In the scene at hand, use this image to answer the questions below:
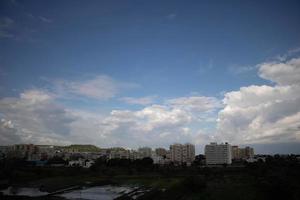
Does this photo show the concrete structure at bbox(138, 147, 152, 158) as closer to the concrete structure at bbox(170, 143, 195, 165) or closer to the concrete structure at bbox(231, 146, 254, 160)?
the concrete structure at bbox(170, 143, 195, 165)

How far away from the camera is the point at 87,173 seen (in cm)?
6638

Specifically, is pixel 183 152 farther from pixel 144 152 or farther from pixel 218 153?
pixel 144 152

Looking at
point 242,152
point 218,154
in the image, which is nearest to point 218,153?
point 218,154

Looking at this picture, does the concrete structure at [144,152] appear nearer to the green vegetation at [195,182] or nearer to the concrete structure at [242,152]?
the concrete structure at [242,152]

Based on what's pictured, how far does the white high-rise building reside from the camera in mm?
108250

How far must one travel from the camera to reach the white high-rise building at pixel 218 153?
10825cm

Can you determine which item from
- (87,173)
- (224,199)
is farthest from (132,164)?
(224,199)

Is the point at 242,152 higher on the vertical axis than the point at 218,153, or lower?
higher

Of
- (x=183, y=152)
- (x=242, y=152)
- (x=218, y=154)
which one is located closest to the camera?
(x=218, y=154)

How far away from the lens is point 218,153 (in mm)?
110938

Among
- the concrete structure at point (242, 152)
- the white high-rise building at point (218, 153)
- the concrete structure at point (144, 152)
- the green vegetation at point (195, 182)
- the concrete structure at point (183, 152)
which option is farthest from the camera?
the concrete structure at point (144, 152)

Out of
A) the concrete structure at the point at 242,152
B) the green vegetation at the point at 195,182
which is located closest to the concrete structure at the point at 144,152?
the concrete structure at the point at 242,152

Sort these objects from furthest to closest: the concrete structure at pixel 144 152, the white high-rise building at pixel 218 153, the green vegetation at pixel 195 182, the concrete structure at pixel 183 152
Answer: the concrete structure at pixel 144 152
the concrete structure at pixel 183 152
the white high-rise building at pixel 218 153
the green vegetation at pixel 195 182

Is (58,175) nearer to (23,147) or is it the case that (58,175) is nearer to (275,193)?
(275,193)
